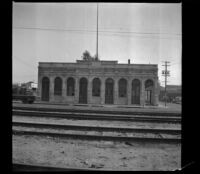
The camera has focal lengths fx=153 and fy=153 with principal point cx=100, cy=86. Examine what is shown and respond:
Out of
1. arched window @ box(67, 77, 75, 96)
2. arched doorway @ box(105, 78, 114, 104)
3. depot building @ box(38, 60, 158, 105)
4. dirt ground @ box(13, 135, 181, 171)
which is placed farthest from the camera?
arched window @ box(67, 77, 75, 96)

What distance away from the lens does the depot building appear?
26547 mm

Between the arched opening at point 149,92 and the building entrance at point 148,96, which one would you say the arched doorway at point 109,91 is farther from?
the building entrance at point 148,96

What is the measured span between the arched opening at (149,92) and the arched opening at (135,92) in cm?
171

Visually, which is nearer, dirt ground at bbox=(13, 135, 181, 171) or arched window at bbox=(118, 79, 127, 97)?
dirt ground at bbox=(13, 135, 181, 171)

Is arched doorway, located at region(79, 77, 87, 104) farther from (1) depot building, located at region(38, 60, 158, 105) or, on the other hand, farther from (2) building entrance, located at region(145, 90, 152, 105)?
(2) building entrance, located at region(145, 90, 152, 105)

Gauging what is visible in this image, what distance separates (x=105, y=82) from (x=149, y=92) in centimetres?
846

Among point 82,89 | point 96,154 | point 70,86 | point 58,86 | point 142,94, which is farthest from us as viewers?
point 58,86

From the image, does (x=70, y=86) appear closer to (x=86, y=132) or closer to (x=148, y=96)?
(x=148, y=96)

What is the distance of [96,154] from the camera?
16.0ft

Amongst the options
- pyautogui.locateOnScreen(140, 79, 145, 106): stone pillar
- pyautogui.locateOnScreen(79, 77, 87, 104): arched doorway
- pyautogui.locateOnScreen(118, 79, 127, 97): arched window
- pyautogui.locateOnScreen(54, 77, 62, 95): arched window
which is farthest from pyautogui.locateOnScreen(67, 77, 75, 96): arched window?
pyautogui.locateOnScreen(140, 79, 145, 106): stone pillar

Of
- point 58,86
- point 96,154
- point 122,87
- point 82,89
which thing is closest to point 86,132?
point 96,154
